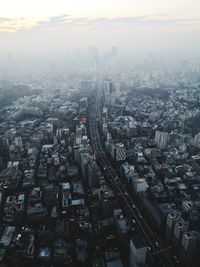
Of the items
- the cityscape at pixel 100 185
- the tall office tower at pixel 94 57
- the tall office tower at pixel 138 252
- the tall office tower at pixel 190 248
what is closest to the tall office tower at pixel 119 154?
the cityscape at pixel 100 185

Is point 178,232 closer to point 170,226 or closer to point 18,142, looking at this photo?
point 170,226

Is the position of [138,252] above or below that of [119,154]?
above

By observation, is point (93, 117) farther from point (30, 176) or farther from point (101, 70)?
point (101, 70)

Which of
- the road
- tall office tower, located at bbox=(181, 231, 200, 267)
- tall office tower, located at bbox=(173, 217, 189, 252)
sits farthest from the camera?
the road

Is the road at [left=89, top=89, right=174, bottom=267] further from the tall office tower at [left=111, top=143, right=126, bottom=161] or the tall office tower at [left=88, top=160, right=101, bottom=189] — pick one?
the tall office tower at [left=88, top=160, right=101, bottom=189]

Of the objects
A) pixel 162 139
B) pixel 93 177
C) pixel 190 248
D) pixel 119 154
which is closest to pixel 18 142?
pixel 119 154

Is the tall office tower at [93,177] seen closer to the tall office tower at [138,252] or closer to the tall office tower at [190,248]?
the tall office tower at [138,252]

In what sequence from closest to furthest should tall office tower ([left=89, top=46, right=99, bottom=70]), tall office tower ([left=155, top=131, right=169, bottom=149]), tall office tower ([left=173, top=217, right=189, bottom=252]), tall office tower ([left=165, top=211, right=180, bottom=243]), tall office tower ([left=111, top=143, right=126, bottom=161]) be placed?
tall office tower ([left=173, top=217, right=189, bottom=252]), tall office tower ([left=165, top=211, right=180, bottom=243]), tall office tower ([left=111, top=143, right=126, bottom=161]), tall office tower ([left=155, top=131, right=169, bottom=149]), tall office tower ([left=89, top=46, right=99, bottom=70])

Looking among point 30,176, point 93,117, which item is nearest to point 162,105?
point 93,117

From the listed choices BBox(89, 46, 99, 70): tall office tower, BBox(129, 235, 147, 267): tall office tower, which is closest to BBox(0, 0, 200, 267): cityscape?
BBox(129, 235, 147, 267): tall office tower
